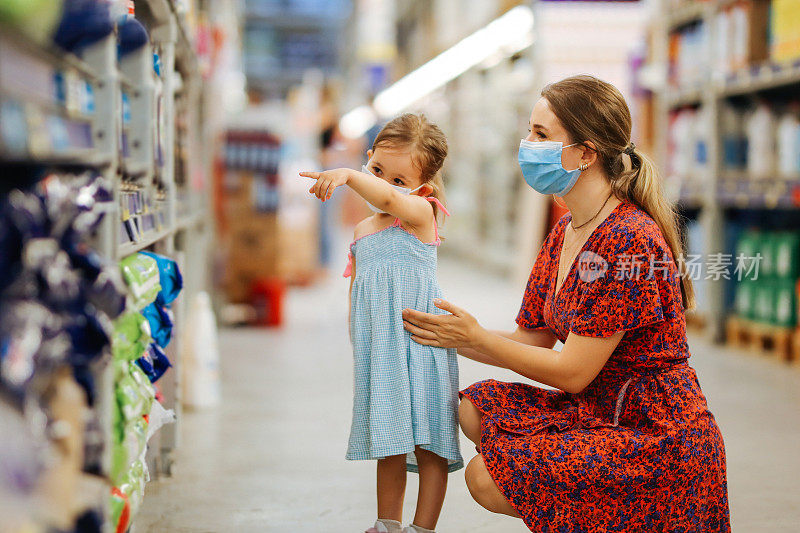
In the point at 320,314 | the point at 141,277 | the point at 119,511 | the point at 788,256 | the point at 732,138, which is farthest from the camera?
the point at 320,314

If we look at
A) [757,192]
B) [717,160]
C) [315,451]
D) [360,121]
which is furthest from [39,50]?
[360,121]

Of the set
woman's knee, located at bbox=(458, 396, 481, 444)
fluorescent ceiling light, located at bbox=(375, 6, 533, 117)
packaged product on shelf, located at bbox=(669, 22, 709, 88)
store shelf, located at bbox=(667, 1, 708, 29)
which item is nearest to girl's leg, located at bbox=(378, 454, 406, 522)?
woman's knee, located at bbox=(458, 396, 481, 444)

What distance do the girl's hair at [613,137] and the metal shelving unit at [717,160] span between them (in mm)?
3050

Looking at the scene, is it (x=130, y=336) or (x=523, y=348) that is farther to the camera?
(x=523, y=348)

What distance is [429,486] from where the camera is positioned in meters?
2.26

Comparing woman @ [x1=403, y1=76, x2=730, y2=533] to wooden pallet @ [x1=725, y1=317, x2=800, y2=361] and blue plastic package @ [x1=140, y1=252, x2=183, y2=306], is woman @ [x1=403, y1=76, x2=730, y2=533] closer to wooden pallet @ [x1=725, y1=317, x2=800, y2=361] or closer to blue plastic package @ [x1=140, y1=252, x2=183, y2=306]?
blue plastic package @ [x1=140, y1=252, x2=183, y2=306]

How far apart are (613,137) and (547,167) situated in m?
0.16

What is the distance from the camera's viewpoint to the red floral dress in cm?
200

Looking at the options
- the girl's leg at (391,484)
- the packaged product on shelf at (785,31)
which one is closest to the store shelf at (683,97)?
the packaged product on shelf at (785,31)

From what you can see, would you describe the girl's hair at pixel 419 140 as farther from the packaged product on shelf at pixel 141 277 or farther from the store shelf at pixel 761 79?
the store shelf at pixel 761 79

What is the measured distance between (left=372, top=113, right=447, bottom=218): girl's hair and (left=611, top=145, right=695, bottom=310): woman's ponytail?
1.37 feet

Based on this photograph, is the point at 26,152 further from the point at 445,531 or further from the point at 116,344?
the point at 445,531

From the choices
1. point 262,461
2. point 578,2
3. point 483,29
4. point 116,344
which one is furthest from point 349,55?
point 116,344

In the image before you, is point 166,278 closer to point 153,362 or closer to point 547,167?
point 153,362
